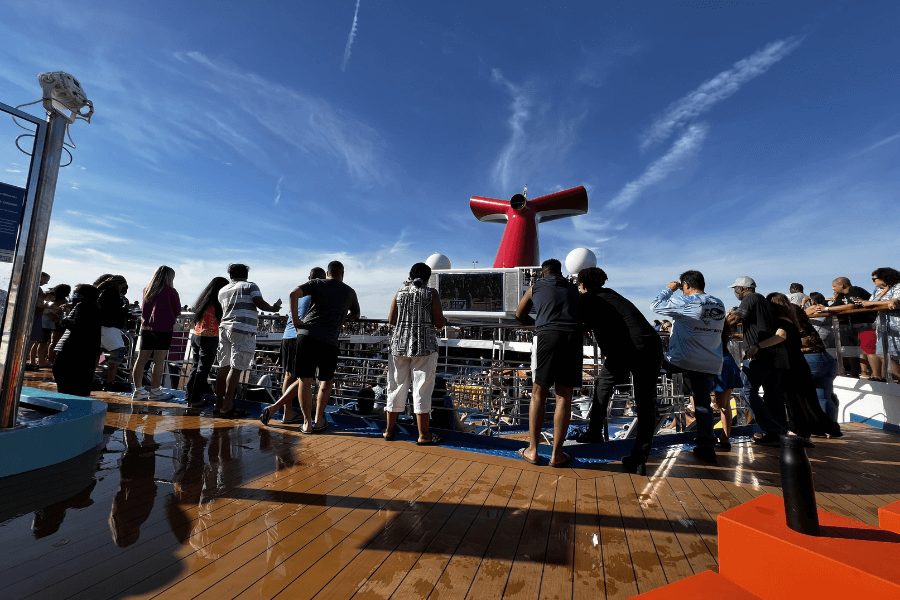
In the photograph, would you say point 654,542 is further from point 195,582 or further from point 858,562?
point 195,582

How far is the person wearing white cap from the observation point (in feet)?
12.2

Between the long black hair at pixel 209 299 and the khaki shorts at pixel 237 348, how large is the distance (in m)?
0.50

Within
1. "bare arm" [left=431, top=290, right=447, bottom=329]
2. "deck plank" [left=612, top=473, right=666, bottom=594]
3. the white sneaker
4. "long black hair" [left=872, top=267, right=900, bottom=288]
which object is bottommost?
"deck plank" [left=612, top=473, right=666, bottom=594]

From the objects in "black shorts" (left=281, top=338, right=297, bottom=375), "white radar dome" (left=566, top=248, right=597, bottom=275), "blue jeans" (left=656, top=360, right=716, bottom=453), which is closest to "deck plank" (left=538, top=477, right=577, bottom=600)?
"blue jeans" (left=656, top=360, right=716, bottom=453)

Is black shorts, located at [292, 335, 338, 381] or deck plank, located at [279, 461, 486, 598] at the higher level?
black shorts, located at [292, 335, 338, 381]

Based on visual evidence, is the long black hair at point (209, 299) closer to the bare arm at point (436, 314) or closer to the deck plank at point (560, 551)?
the bare arm at point (436, 314)

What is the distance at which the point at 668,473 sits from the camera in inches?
118

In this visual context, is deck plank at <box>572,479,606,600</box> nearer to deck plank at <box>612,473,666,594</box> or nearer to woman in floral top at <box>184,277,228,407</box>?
deck plank at <box>612,473,666,594</box>

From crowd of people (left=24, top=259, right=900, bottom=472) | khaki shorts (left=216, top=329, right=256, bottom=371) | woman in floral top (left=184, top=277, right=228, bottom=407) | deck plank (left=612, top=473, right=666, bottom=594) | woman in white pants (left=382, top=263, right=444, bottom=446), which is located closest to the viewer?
deck plank (left=612, top=473, right=666, bottom=594)

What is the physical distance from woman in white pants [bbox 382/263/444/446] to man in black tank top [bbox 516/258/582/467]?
870mm

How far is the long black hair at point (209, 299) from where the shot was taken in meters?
4.55

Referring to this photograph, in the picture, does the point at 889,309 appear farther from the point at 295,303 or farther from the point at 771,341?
the point at 295,303

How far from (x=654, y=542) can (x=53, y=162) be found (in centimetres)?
432

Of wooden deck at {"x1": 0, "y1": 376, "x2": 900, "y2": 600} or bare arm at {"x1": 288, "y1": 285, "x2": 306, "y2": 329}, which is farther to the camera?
bare arm at {"x1": 288, "y1": 285, "x2": 306, "y2": 329}
